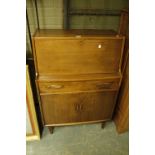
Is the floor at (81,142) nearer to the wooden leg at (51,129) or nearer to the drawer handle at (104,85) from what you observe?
the wooden leg at (51,129)

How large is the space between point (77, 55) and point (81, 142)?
3.19 feet

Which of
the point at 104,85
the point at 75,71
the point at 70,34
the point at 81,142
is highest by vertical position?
the point at 70,34

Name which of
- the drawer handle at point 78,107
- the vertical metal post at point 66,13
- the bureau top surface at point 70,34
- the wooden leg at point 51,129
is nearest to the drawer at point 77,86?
the drawer handle at point 78,107

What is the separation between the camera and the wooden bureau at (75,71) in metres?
1.31

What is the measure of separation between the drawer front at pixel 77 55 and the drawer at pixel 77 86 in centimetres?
9

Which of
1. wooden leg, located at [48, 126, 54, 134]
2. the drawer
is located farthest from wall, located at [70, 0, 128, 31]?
wooden leg, located at [48, 126, 54, 134]

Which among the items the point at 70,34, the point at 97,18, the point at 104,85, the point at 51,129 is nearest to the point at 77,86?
the point at 104,85

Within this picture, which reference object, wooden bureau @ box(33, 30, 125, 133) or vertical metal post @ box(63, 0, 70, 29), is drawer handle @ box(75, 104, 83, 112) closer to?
wooden bureau @ box(33, 30, 125, 133)

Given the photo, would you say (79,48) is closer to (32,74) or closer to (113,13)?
(32,74)

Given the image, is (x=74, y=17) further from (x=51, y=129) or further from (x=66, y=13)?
(x=51, y=129)

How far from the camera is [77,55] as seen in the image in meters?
1.36

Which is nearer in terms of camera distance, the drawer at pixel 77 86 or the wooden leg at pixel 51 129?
the drawer at pixel 77 86

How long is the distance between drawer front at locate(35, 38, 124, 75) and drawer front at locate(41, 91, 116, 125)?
9.9 inches
